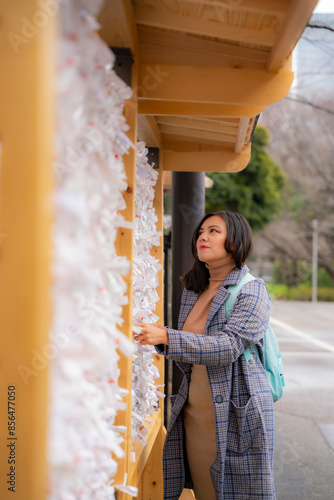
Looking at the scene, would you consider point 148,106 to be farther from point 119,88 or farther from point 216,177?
point 216,177

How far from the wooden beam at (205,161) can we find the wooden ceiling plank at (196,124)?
0.41 m

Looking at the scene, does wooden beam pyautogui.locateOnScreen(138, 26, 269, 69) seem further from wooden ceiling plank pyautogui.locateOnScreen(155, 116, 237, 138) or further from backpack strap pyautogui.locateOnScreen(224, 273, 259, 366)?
backpack strap pyautogui.locateOnScreen(224, 273, 259, 366)

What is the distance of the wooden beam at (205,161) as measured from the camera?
3373 millimetres

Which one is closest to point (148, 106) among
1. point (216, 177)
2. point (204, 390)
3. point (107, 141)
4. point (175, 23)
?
point (175, 23)

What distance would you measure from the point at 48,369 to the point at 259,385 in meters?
1.46

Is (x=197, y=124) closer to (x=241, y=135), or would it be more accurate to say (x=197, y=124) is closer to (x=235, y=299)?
(x=241, y=135)

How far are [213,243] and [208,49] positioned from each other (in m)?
0.90

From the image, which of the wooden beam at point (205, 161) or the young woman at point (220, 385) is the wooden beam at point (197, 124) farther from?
the young woman at point (220, 385)

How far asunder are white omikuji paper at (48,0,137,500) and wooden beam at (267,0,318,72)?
0.56 meters

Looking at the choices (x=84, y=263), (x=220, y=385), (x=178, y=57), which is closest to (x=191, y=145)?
(x=178, y=57)

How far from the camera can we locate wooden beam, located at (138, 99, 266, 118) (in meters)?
2.13

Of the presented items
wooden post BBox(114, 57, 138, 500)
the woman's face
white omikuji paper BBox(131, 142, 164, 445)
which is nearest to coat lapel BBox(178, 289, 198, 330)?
white omikuji paper BBox(131, 142, 164, 445)

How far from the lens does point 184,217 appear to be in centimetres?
454

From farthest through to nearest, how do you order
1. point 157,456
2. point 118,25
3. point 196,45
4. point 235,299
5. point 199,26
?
point 157,456
point 235,299
point 196,45
point 199,26
point 118,25
